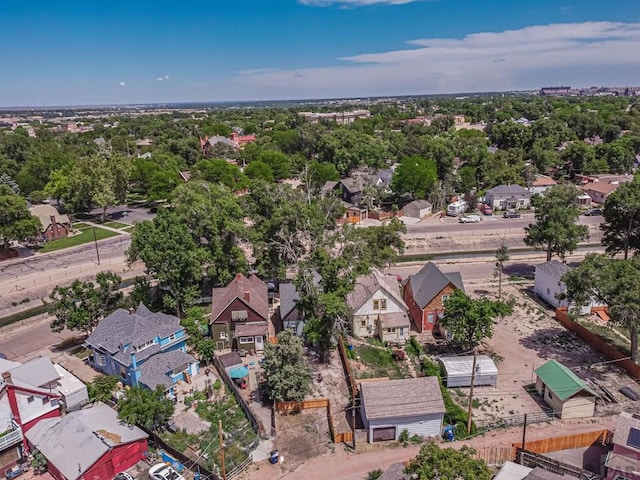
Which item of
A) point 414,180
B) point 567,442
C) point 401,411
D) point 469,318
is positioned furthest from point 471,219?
point 401,411

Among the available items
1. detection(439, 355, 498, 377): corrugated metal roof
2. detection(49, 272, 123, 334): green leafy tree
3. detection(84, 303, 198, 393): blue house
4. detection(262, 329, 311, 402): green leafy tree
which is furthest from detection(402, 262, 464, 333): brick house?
detection(49, 272, 123, 334): green leafy tree

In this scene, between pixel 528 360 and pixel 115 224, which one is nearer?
pixel 528 360

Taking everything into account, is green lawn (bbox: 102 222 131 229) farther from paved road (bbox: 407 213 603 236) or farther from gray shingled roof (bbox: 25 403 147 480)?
gray shingled roof (bbox: 25 403 147 480)

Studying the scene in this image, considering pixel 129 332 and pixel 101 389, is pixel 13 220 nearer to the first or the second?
pixel 129 332

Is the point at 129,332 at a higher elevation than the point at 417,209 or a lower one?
higher

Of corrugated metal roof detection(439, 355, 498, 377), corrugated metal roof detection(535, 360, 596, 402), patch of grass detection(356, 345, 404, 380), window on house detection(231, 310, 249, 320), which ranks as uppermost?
window on house detection(231, 310, 249, 320)

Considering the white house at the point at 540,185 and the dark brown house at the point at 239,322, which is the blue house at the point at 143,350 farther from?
the white house at the point at 540,185
